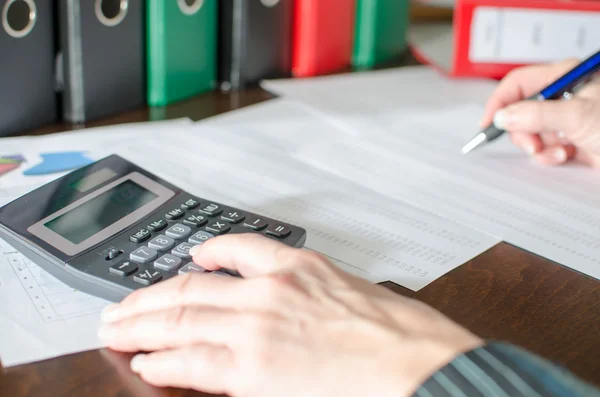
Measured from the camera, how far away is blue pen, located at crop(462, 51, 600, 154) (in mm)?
777

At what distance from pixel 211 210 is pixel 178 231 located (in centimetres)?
4

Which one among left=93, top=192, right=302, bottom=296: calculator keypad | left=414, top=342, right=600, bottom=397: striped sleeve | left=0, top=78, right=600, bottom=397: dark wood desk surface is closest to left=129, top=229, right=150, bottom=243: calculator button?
left=93, top=192, right=302, bottom=296: calculator keypad

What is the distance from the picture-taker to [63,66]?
0.78 m

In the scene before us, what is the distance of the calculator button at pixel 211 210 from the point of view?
0.57m

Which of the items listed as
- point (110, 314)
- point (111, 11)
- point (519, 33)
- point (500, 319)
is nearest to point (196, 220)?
point (110, 314)

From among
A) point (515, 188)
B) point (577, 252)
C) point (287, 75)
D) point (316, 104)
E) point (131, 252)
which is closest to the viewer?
point (131, 252)

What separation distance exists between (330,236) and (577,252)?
0.69 ft

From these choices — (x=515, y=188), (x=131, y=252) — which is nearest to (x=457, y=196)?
(x=515, y=188)

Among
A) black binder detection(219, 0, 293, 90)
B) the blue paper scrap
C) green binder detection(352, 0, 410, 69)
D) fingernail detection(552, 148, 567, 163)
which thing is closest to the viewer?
the blue paper scrap

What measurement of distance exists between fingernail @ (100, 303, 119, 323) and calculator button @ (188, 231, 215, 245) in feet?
0.29

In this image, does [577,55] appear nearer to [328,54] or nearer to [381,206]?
[328,54]

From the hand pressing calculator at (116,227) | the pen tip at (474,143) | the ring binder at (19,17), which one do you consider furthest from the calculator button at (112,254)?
the pen tip at (474,143)

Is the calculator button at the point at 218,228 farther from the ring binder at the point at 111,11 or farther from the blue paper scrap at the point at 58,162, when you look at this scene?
the ring binder at the point at 111,11

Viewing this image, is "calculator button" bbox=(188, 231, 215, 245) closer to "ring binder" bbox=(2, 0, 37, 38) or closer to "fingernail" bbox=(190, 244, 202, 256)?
"fingernail" bbox=(190, 244, 202, 256)
